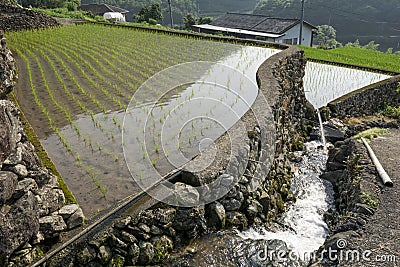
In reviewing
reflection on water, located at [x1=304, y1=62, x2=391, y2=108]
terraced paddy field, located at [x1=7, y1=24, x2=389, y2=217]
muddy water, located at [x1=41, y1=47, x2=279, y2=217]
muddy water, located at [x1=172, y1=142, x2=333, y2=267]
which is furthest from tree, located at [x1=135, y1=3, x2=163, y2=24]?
muddy water, located at [x1=172, y1=142, x2=333, y2=267]

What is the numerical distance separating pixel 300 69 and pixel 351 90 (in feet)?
5.68

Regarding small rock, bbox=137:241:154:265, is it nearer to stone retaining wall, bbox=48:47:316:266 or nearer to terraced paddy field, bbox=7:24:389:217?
stone retaining wall, bbox=48:47:316:266

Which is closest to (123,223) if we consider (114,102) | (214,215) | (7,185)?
(7,185)

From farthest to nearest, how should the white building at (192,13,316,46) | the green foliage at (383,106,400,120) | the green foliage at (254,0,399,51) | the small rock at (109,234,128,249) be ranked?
1. the green foliage at (254,0,399,51)
2. the white building at (192,13,316,46)
3. the green foliage at (383,106,400,120)
4. the small rock at (109,234,128,249)

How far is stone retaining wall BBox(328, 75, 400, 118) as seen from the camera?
9344 millimetres

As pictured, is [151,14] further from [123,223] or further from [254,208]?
[123,223]

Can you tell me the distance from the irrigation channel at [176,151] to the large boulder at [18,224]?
0.62m

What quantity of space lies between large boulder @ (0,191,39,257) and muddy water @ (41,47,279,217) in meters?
0.64

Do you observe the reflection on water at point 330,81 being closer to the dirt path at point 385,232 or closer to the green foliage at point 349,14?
the dirt path at point 385,232

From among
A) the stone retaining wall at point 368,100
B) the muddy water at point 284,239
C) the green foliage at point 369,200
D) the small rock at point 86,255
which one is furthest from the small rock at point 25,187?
the stone retaining wall at point 368,100

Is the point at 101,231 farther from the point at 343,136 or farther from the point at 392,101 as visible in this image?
the point at 392,101

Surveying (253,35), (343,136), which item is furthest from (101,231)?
(253,35)

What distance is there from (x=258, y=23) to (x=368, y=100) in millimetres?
16459

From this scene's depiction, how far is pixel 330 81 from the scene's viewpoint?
10.6m
